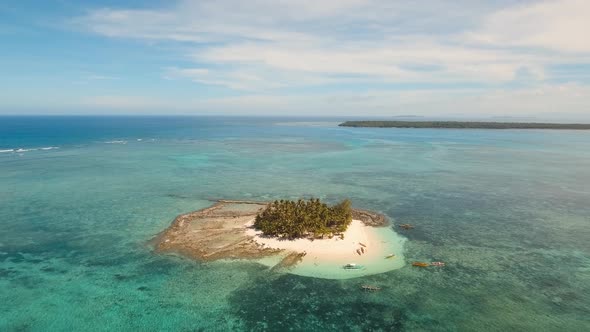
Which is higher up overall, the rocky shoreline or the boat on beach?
the rocky shoreline

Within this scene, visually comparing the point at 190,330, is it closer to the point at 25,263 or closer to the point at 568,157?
the point at 25,263

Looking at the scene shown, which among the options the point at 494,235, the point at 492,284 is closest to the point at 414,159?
the point at 494,235

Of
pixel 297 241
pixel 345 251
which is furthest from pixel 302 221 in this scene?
pixel 345 251

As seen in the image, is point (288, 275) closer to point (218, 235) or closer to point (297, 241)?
point (297, 241)

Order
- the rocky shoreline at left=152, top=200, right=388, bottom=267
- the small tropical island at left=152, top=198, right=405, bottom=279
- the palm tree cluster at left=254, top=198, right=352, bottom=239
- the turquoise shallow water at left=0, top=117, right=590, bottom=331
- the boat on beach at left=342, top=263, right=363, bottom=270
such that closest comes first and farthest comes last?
1. the turquoise shallow water at left=0, top=117, right=590, bottom=331
2. the boat on beach at left=342, top=263, right=363, bottom=270
3. the small tropical island at left=152, top=198, right=405, bottom=279
4. the rocky shoreline at left=152, top=200, right=388, bottom=267
5. the palm tree cluster at left=254, top=198, right=352, bottom=239

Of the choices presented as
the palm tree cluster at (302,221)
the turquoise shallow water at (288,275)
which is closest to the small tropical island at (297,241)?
the palm tree cluster at (302,221)

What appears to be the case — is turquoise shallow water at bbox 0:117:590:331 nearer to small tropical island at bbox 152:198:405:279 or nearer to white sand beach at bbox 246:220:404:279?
white sand beach at bbox 246:220:404:279

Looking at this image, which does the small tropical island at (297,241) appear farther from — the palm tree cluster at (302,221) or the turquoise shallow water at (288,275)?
the turquoise shallow water at (288,275)

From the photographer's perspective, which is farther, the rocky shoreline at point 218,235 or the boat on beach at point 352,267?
the rocky shoreline at point 218,235

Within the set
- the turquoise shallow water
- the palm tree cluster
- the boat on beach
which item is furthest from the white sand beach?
the turquoise shallow water
